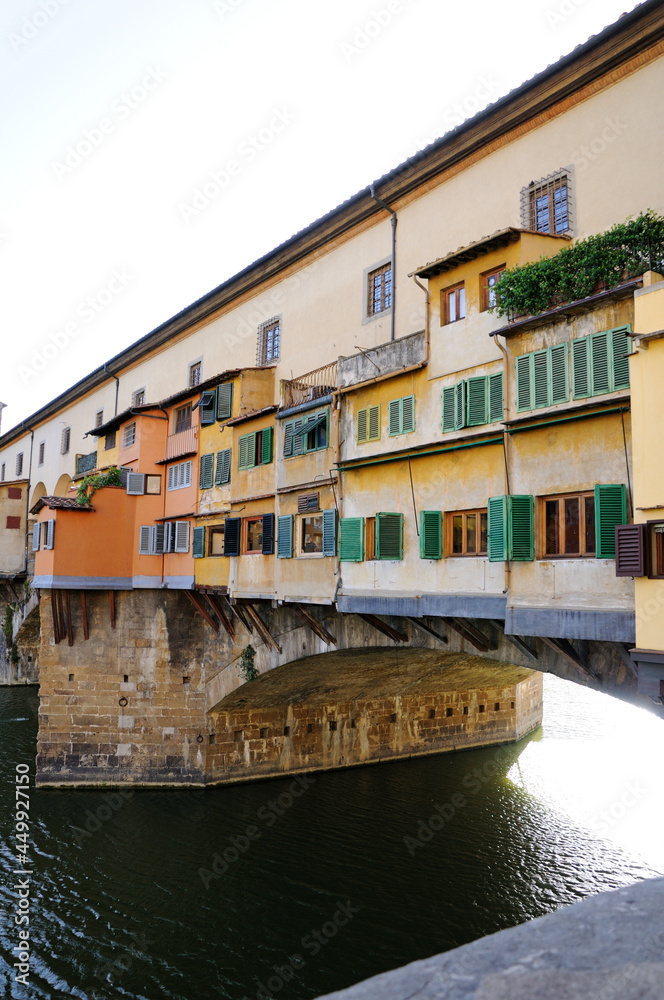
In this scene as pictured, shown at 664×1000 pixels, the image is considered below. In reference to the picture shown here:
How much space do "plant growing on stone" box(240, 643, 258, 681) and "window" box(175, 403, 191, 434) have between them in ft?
23.9

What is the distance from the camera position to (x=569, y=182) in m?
14.5

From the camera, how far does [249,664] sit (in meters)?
21.7

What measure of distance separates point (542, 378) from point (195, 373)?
19028mm

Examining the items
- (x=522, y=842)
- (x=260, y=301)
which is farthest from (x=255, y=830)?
(x=260, y=301)

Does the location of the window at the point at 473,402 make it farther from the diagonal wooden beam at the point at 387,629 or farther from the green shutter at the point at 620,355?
the diagonal wooden beam at the point at 387,629

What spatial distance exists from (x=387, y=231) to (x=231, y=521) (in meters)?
8.59

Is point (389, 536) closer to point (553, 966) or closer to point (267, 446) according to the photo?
point (267, 446)

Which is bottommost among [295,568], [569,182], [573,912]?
[573,912]

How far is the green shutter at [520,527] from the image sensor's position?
39.3ft

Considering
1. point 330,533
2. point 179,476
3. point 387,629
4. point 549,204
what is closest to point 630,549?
point 387,629

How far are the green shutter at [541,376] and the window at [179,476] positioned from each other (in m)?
14.0

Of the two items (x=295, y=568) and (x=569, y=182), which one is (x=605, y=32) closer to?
(x=569, y=182)

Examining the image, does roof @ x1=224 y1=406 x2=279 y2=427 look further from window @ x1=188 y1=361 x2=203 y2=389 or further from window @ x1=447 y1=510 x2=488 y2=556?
window @ x1=188 y1=361 x2=203 y2=389

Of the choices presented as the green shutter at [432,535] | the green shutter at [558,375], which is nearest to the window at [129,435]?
the green shutter at [432,535]
